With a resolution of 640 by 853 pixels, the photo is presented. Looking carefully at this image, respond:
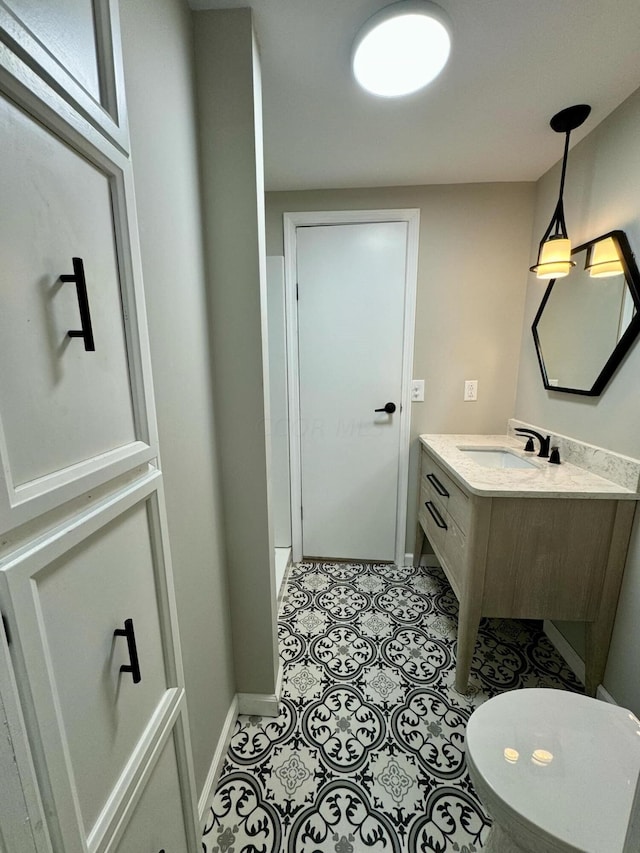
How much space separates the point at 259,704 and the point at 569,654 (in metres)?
1.43

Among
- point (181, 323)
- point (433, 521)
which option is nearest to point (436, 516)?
point (433, 521)

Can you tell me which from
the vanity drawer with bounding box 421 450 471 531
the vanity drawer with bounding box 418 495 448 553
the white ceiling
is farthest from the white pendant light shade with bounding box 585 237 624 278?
the vanity drawer with bounding box 418 495 448 553

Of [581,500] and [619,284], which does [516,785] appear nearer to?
[581,500]

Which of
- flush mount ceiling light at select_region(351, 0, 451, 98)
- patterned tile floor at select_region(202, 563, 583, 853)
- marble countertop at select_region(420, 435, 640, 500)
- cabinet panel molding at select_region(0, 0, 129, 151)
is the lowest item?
patterned tile floor at select_region(202, 563, 583, 853)

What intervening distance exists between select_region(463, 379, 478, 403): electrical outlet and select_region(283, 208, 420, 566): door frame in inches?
13.7

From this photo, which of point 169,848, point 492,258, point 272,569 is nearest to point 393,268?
point 492,258

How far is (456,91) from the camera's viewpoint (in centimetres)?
129

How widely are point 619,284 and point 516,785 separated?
1.70m

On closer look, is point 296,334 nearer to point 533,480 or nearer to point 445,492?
point 445,492

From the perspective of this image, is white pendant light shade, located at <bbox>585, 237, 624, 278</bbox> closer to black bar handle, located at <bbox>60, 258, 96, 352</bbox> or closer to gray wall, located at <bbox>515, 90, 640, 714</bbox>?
gray wall, located at <bbox>515, 90, 640, 714</bbox>

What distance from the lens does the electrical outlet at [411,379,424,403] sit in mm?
2170

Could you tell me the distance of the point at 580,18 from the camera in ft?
3.38

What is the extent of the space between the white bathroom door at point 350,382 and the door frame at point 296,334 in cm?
3

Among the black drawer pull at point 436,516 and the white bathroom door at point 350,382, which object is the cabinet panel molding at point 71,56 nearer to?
the white bathroom door at point 350,382
